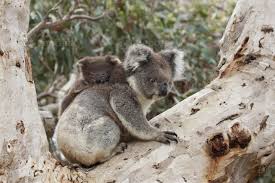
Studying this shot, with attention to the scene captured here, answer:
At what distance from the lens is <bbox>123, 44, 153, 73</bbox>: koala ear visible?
144 inches

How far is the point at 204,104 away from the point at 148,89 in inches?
24.4

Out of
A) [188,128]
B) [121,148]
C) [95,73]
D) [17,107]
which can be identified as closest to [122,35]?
[95,73]

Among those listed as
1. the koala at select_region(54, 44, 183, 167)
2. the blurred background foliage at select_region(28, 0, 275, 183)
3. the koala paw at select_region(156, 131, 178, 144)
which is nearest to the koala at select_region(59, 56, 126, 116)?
the koala at select_region(54, 44, 183, 167)

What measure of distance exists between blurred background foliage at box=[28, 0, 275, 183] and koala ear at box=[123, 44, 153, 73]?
70.1 inches

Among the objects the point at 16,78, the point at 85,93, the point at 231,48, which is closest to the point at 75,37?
the point at 85,93

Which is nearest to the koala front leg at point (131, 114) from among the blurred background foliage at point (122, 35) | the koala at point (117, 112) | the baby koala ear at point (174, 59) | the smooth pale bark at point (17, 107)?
the koala at point (117, 112)

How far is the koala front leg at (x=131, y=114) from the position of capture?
331 centimetres

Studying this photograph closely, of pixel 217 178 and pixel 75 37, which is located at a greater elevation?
pixel 75 37

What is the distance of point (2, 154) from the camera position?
2.60 m

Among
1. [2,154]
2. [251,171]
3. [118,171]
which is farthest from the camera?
[251,171]

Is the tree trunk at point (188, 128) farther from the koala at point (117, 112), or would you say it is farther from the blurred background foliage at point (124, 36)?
the blurred background foliage at point (124, 36)

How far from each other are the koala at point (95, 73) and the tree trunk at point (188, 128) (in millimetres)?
541

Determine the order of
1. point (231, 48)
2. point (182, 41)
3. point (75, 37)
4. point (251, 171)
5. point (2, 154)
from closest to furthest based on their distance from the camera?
point (2, 154) < point (251, 171) < point (231, 48) < point (75, 37) < point (182, 41)

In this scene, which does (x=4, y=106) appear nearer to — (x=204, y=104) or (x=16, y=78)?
(x=16, y=78)
